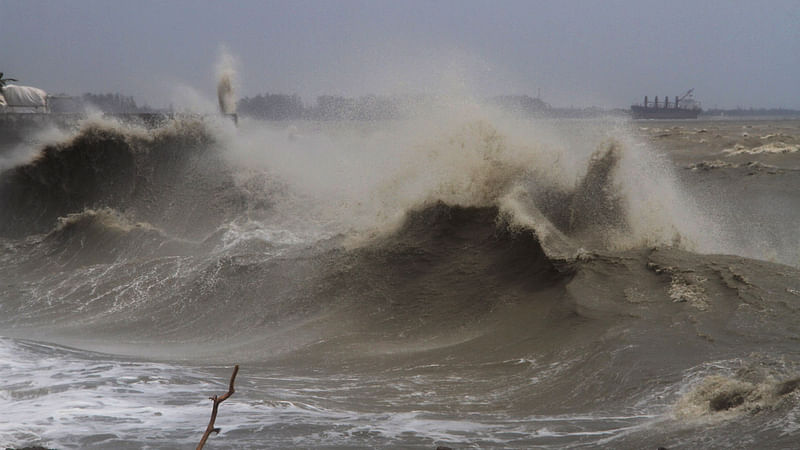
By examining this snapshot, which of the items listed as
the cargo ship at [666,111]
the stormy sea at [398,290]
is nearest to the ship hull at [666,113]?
the cargo ship at [666,111]

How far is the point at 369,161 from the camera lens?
48.5 feet

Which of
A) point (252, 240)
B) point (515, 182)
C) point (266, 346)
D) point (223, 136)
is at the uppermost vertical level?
point (223, 136)

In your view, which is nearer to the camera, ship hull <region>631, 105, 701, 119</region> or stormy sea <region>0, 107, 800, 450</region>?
stormy sea <region>0, 107, 800, 450</region>

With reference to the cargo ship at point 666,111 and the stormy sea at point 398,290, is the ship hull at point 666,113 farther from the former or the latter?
the stormy sea at point 398,290

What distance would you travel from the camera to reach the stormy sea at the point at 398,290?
5332mm

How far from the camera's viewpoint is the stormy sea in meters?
5.33

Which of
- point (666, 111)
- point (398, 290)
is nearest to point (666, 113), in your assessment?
point (666, 111)

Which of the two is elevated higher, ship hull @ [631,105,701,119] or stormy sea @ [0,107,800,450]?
ship hull @ [631,105,701,119]

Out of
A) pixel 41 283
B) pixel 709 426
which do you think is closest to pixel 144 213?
pixel 41 283

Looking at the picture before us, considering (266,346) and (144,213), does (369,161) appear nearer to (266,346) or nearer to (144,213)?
(144,213)

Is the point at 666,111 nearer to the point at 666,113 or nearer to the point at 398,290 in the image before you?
the point at 666,113

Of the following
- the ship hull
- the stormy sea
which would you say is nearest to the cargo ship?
the ship hull

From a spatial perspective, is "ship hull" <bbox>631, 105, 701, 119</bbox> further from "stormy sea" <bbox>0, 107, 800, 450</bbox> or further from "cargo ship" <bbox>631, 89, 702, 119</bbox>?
"stormy sea" <bbox>0, 107, 800, 450</bbox>

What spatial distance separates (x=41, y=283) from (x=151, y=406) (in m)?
6.82
